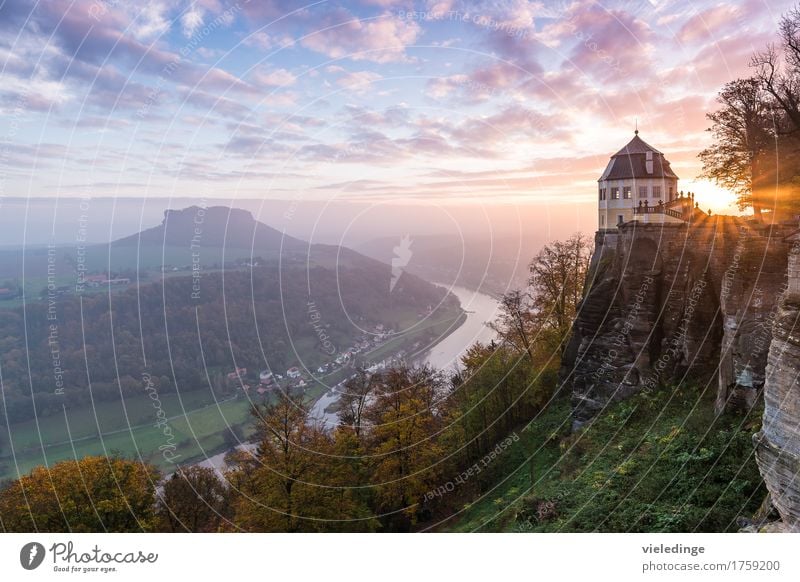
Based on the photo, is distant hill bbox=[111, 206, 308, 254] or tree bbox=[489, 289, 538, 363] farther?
distant hill bbox=[111, 206, 308, 254]

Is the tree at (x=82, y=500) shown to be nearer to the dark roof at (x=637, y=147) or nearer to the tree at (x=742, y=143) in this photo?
the dark roof at (x=637, y=147)

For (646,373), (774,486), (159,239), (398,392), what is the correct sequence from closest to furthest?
(774,486)
(646,373)
(398,392)
(159,239)

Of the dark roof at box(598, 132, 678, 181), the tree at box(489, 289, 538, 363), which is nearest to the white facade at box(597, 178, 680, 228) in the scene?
the dark roof at box(598, 132, 678, 181)

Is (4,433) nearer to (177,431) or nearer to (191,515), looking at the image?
(177,431)

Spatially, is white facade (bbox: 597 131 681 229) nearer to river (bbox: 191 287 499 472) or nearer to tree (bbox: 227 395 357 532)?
tree (bbox: 227 395 357 532)
